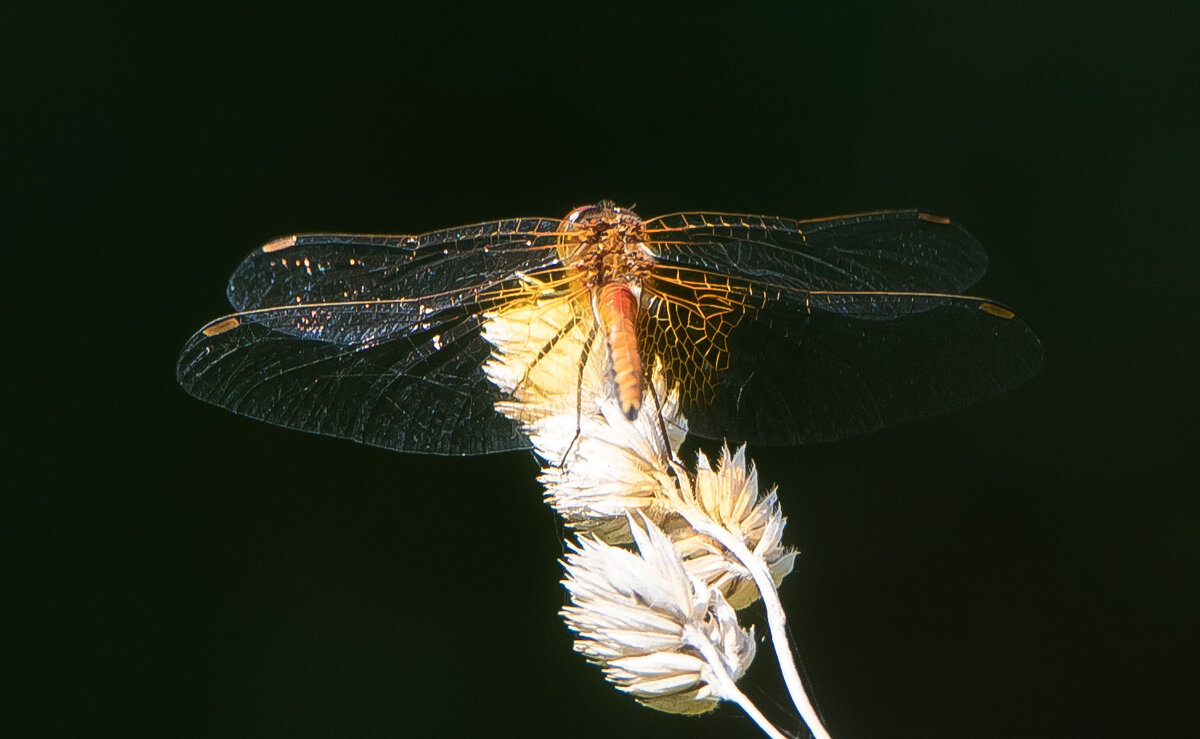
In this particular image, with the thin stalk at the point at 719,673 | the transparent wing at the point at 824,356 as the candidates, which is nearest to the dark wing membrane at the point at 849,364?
the transparent wing at the point at 824,356

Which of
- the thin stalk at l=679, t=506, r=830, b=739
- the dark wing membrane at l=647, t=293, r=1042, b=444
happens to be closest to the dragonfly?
the dark wing membrane at l=647, t=293, r=1042, b=444

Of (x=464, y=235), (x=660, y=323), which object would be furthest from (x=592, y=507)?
(x=464, y=235)

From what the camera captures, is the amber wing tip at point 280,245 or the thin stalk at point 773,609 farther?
the amber wing tip at point 280,245

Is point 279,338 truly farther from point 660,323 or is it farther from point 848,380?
point 848,380

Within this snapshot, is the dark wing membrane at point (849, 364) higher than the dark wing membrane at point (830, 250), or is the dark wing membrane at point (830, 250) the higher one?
the dark wing membrane at point (830, 250)

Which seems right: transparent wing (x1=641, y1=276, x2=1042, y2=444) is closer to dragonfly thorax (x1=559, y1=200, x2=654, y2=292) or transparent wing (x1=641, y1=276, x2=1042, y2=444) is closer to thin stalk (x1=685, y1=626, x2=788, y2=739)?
dragonfly thorax (x1=559, y1=200, x2=654, y2=292)

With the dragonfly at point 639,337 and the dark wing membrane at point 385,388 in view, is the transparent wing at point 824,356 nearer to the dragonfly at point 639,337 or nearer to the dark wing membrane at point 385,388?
the dragonfly at point 639,337

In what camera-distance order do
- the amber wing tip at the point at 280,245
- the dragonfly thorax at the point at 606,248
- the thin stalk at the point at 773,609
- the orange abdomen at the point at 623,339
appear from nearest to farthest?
the thin stalk at the point at 773,609 < the orange abdomen at the point at 623,339 < the dragonfly thorax at the point at 606,248 < the amber wing tip at the point at 280,245
